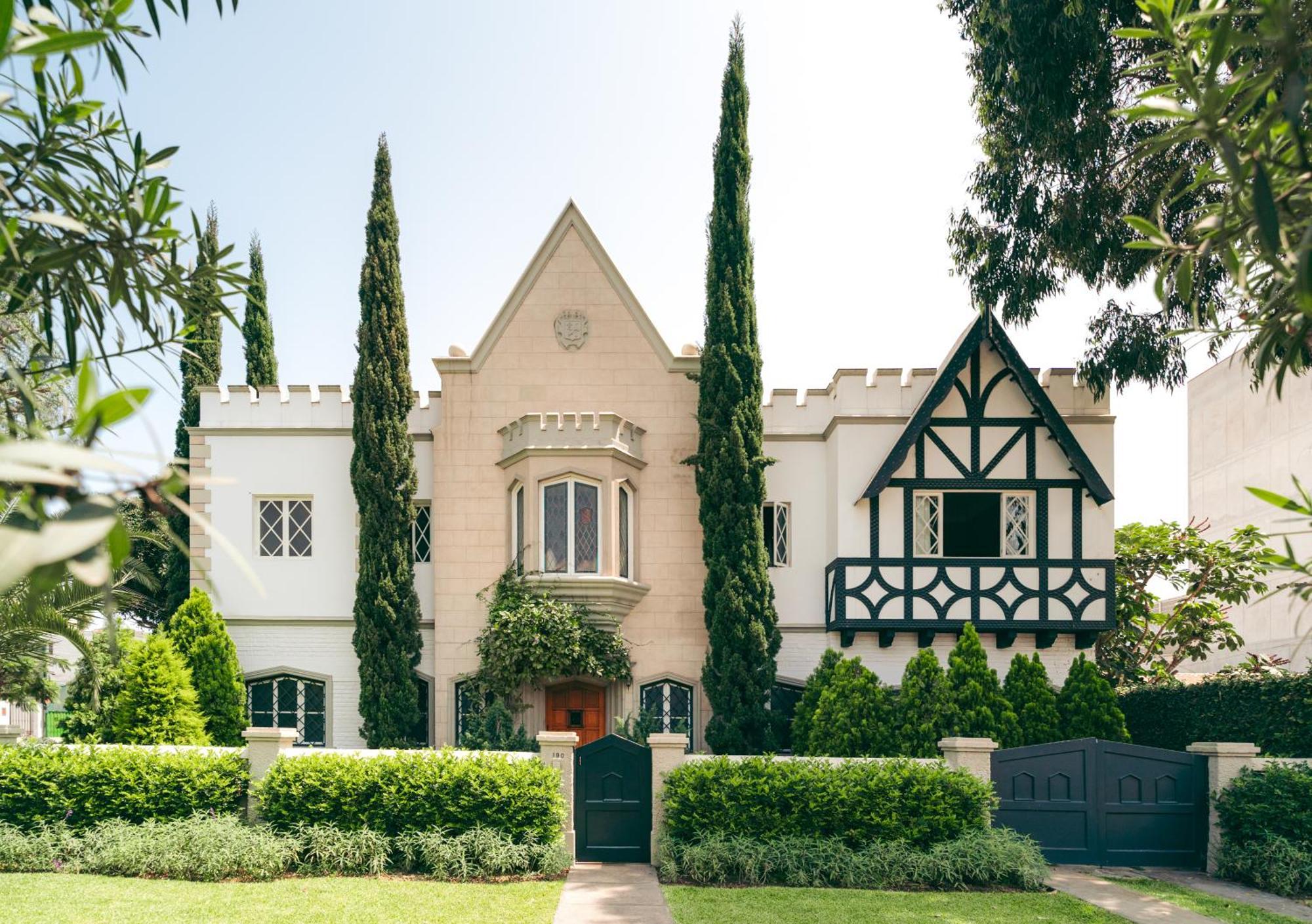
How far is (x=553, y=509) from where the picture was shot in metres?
16.6

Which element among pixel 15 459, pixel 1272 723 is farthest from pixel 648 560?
pixel 15 459

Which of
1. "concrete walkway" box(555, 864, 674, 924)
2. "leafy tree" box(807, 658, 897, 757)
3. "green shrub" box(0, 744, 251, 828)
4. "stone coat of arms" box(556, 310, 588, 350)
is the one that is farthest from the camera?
"stone coat of arms" box(556, 310, 588, 350)

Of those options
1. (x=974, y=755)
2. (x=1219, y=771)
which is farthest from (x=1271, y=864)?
(x=974, y=755)

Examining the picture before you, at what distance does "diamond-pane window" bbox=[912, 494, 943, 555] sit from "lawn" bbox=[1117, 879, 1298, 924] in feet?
20.7

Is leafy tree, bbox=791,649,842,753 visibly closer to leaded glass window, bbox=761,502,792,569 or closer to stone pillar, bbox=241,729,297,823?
leaded glass window, bbox=761,502,792,569

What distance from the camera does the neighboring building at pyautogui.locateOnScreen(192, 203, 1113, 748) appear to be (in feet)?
54.3

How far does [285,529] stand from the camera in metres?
17.5

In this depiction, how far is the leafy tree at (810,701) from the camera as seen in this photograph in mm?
15195

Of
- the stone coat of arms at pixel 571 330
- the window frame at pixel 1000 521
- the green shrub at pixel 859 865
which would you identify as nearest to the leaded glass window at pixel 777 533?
the window frame at pixel 1000 521

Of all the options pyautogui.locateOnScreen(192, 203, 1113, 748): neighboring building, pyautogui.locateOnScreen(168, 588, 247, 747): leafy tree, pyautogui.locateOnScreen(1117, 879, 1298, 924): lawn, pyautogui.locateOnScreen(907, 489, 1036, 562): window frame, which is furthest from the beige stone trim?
pyautogui.locateOnScreen(1117, 879, 1298, 924): lawn

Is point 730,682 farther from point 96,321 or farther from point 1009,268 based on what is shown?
point 96,321

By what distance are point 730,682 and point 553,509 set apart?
3871mm

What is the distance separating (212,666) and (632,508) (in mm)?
6975

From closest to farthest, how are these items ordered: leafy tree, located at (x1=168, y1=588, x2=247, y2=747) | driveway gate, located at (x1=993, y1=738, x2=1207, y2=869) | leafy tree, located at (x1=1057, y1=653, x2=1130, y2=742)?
1. driveway gate, located at (x1=993, y1=738, x2=1207, y2=869)
2. leafy tree, located at (x1=1057, y1=653, x2=1130, y2=742)
3. leafy tree, located at (x1=168, y1=588, x2=247, y2=747)
